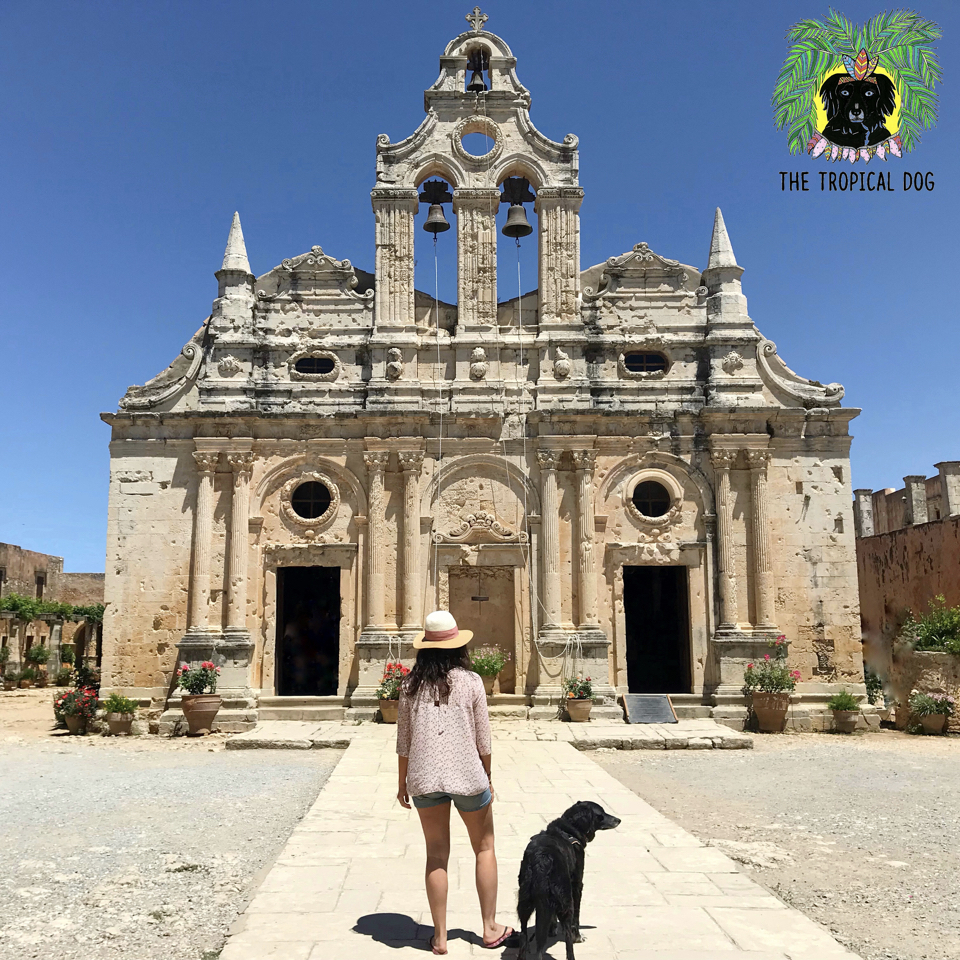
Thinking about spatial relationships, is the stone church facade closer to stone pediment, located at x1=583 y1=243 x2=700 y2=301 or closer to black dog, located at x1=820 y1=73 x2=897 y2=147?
stone pediment, located at x1=583 y1=243 x2=700 y2=301

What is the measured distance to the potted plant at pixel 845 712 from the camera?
16.4 meters

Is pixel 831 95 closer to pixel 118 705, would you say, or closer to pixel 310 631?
pixel 310 631

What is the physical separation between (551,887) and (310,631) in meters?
15.6

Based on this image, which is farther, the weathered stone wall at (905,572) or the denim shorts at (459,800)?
the weathered stone wall at (905,572)

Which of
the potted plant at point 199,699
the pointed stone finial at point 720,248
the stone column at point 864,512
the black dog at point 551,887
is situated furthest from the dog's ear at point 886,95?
the stone column at point 864,512

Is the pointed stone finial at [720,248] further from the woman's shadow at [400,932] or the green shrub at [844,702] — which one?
the woman's shadow at [400,932]

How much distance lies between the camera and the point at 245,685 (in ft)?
54.5

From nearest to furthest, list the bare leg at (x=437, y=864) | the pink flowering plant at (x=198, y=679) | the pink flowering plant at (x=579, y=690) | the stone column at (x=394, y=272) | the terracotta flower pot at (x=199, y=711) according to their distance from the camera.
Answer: the bare leg at (x=437, y=864) < the terracotta flower pot at (x=199, y=711) < the pink flowering plant at (x=198, y=679) < the pink flowering plant at (x=579, y=690) < the stone column at (x=394, y=272)

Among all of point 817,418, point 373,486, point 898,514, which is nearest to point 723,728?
point 817,418

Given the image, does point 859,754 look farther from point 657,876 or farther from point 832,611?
point 657,876

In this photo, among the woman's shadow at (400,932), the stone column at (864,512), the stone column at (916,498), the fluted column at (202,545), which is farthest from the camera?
the stone column at (864,512)

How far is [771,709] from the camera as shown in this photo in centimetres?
1606

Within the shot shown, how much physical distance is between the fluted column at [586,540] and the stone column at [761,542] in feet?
10.2

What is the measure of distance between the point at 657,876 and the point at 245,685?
11688 mm
